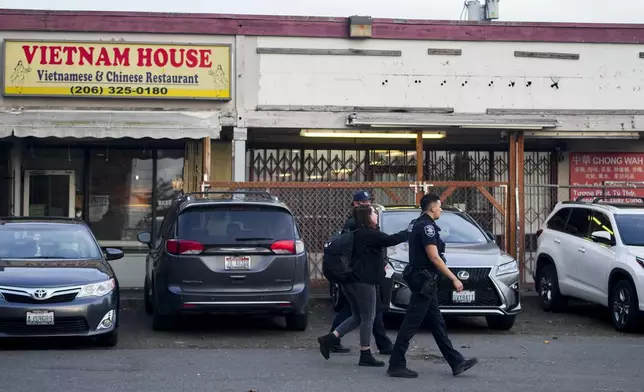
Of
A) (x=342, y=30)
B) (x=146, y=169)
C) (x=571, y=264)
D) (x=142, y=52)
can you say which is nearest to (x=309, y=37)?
(x=342, y=30)

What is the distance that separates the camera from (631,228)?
503 inches

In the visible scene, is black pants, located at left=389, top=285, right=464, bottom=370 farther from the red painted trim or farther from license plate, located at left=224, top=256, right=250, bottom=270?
the red painted trim

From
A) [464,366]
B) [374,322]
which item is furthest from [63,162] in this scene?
[464,366]

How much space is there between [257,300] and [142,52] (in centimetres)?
669

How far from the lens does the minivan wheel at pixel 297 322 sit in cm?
1164

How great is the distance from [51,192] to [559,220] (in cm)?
958

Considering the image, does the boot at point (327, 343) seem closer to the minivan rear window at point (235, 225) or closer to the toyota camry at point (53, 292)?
the minivan rear window at point (235, 225)

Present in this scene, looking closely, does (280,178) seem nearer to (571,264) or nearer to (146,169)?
(146,169)

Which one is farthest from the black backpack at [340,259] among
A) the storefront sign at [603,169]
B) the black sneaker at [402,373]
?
the storefront sign at [603,169]

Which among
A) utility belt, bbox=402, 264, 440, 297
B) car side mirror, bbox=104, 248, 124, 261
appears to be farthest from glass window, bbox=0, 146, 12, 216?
utility belt, bbox=402, 264, 440, 297

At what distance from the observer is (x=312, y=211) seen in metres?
15.3

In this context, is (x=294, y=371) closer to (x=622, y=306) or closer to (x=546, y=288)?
(x=622, y=306)

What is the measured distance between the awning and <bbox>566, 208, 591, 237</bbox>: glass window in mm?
5890

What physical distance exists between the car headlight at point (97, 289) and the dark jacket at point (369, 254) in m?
2.95
